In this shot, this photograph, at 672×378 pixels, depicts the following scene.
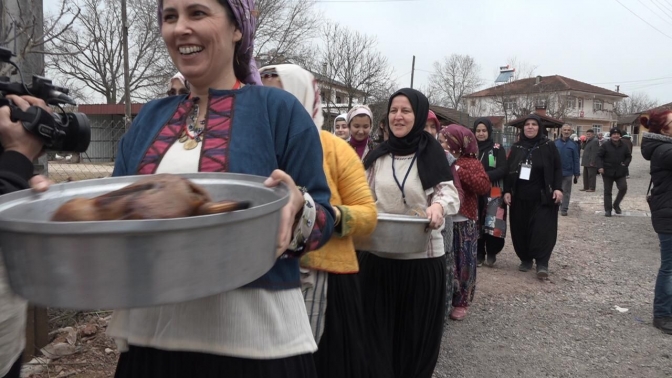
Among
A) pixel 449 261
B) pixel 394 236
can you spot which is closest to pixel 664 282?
pixel 449 261

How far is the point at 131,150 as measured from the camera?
4.79 ft

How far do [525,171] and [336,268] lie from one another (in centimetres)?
475

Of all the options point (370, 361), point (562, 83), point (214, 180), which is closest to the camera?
point (214, 180)

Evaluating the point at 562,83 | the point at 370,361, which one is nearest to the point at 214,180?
the point at 370,361

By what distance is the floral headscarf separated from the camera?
16.6 feet

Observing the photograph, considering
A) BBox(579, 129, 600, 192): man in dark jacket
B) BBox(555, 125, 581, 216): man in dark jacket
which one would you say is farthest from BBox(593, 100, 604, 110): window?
BBox(555, 125, 581, 216): man in dark jacket

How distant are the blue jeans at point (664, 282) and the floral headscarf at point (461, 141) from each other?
1824 mm

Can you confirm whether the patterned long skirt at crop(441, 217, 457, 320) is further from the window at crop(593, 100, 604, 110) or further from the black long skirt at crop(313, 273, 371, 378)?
the window at crop(593, 100, 604, 110)

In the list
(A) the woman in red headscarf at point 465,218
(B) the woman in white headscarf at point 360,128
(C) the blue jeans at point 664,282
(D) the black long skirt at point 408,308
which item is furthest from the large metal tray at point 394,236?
(C) the blue jeans at point 664,282

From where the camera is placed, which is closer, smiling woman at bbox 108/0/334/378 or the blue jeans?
smiling woman at bbox 108/0/334/378

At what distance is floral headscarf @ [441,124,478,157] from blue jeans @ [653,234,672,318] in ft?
5.98

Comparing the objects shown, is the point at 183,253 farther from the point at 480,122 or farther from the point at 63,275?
the point at 480,122

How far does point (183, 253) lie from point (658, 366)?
4.26 m

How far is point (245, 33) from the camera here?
1.45 metres
